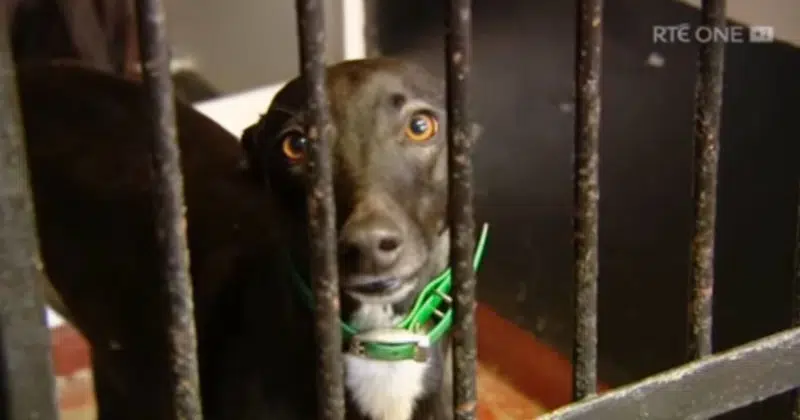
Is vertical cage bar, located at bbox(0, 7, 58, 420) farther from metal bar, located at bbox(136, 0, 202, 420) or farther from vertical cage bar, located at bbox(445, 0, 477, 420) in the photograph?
vertical cage bar, located at bbox(445, 0, 477, 420)

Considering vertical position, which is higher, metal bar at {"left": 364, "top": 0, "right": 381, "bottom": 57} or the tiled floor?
metal bar at {"left": 364, "top": 0, "right": 381, "bottom": 57}

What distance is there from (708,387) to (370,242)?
12.4 inches

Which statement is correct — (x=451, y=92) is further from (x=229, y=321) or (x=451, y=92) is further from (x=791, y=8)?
(x=791, y=8)

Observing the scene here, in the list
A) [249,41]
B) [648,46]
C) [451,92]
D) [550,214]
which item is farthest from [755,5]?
[249,41]

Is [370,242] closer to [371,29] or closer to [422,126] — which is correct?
[422,126]

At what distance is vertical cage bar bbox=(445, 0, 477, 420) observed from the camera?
2.90 ft

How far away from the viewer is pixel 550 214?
7.11 feet

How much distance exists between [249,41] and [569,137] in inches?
34.8

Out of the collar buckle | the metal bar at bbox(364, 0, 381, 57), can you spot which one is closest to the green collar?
the collar buckle

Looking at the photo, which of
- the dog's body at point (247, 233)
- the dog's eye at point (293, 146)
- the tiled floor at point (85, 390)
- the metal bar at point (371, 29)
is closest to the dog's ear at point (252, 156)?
the dog's body at point (247, 233)

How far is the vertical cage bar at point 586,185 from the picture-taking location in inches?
37.0

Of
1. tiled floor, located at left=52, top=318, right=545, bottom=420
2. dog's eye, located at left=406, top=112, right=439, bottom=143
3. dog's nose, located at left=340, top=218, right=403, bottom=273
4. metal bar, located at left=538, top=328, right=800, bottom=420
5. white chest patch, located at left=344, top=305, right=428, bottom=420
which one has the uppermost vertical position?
dog's eye, located at left=406, top=112, right=439, bottom=143

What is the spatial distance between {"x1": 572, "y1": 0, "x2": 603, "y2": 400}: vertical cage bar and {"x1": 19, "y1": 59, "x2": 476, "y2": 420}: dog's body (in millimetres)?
216

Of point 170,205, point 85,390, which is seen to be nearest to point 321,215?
point 170,205
